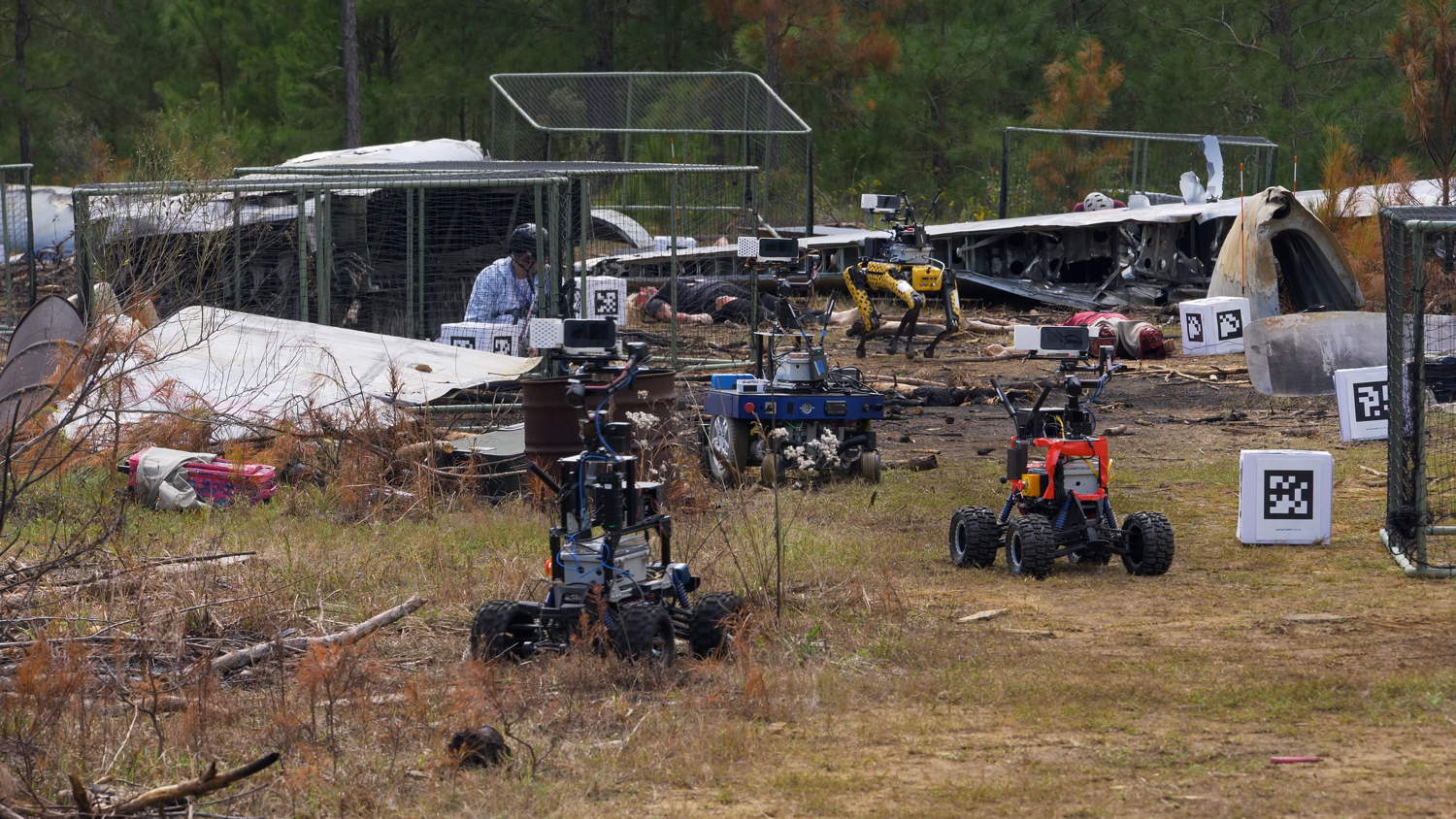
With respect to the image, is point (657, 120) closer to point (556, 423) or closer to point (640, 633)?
point (556, 423)

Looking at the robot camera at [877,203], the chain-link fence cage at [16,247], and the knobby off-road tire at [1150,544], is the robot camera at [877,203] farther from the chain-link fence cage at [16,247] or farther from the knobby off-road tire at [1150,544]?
the knobby off-road tire at [1150,544]

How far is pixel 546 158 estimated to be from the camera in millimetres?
26125

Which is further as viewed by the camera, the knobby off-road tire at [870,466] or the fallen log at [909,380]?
the fallen log at [909,380]

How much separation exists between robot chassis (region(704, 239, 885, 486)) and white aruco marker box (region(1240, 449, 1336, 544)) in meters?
2.77

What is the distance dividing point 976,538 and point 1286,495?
1879 millimetres

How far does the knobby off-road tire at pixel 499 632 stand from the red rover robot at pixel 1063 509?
293cm

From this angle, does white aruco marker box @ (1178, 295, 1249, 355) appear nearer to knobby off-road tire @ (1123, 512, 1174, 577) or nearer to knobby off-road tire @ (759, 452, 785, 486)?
knobby off-road tire @ (759, 452, 785, 486)

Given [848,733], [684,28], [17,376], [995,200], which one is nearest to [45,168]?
[684,28]

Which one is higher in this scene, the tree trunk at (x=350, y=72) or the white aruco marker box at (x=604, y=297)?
the tree trunk at (x=350, y=72)

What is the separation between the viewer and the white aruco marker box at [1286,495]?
32.2 ft

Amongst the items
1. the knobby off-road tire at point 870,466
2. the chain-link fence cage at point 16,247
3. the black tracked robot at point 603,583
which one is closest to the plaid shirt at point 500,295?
the knobby off-road tire at point 870,466

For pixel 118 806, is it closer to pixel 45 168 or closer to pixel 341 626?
pixel 341 626

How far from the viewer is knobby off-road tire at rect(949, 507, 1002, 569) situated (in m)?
9.26

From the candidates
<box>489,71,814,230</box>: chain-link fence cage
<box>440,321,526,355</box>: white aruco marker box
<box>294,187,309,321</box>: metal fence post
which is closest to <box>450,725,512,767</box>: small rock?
<box>294,187,309,321</box>: metal fence post
